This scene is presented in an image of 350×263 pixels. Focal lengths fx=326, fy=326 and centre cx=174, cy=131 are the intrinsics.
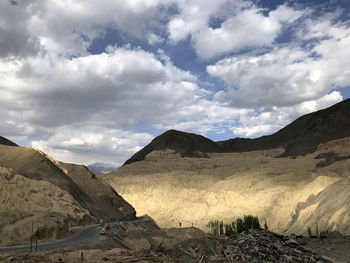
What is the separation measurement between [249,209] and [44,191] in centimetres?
3128

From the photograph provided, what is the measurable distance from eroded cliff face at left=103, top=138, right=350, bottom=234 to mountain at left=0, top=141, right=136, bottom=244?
515 inches

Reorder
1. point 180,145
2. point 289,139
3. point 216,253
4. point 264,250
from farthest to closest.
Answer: point 180,145
point 289,139
point 216,253
point 264,250

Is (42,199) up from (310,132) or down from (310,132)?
down

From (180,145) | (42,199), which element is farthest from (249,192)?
(180,145)

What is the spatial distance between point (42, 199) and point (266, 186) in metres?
39.6

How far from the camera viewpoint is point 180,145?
13600 centimetres

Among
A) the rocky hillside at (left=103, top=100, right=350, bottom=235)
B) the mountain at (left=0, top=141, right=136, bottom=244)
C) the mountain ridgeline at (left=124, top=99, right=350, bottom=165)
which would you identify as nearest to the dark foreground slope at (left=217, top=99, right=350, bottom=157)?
the mountain ridgeline at (left=124, top=99, right=350, bottom=165)

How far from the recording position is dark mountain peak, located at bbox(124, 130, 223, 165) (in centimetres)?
13264

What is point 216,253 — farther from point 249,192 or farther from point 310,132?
point 310,132

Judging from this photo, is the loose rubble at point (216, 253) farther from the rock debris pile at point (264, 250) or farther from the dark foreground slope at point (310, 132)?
the dark foreground slope at point (310, 132)

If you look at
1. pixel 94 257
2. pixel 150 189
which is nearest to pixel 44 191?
pixel 94 257

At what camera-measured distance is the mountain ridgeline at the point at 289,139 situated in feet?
380

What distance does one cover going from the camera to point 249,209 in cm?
5275

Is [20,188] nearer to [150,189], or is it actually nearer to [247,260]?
[247,260]
